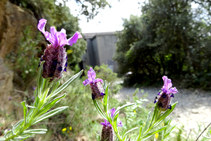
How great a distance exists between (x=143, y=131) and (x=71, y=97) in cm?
228

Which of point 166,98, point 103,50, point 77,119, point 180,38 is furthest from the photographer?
point 103,50

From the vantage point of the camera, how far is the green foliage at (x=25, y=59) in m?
3.42

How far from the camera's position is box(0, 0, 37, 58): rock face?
11.2 feet

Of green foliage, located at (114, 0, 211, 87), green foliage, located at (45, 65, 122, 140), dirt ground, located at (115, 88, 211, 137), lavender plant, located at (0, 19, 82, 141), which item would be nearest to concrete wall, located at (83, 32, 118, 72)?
green foliage, located at (114, 0, 211, 87)

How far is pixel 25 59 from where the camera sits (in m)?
3.47

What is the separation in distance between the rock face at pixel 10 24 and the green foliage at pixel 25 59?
5.6 inches

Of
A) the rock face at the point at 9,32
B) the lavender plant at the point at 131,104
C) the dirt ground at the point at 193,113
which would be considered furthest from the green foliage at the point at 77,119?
the lavender plant at the point at 131,104

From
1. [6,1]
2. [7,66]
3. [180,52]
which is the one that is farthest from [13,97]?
[180,52]

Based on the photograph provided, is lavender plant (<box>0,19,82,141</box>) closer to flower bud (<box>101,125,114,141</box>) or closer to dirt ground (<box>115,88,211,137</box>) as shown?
flower bud (<box>101,125,114,141</box>)

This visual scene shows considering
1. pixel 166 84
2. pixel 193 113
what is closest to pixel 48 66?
pixel 166 84

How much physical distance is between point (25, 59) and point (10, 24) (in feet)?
3.04

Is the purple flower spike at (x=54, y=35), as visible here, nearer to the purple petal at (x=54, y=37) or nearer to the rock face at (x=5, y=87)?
the purple petal at (x=54, y=37)

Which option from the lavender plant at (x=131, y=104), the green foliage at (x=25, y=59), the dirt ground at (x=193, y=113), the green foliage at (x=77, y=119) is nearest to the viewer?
the lavender plant at (x=131, y=104)

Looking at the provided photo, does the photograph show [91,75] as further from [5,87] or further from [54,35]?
[5,87]
